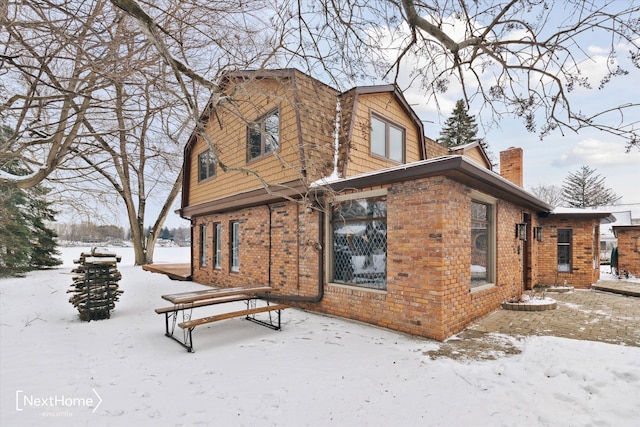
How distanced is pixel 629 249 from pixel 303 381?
15.6 meters

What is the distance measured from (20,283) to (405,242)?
13.4 m

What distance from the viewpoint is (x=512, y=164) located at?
12.8 m

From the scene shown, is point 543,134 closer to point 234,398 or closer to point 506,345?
point 506,345

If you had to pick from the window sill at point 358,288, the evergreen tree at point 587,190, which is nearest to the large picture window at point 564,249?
the window sill at point 358,288

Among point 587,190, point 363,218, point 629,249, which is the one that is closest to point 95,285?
point 363,218

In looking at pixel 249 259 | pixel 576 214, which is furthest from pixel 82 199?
pixel 576 214

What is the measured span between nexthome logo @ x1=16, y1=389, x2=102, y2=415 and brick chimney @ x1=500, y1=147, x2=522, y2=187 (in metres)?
13.9

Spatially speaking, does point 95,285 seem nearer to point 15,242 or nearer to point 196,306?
point 196,306

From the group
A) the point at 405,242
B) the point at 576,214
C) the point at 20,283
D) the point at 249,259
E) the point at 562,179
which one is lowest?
the point at 20,283

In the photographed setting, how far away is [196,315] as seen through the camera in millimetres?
7094

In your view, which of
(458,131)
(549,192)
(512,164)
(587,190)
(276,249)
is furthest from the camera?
(549,192)

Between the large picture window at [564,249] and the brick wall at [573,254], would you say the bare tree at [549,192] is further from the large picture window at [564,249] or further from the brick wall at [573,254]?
the large picture window at [564,249]

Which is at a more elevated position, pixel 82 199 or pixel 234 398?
pixel 82 199

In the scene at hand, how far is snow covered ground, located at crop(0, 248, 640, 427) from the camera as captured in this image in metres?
3.11
